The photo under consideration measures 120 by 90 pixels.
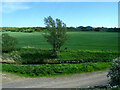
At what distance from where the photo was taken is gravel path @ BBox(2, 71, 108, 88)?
50.1 ft

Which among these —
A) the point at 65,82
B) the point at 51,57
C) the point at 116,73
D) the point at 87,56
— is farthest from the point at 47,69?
the point at 87,56

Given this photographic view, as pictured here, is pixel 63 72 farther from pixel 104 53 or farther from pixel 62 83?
pixel 104 53

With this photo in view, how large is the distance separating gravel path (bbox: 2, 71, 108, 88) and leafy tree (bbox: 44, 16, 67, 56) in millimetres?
10152

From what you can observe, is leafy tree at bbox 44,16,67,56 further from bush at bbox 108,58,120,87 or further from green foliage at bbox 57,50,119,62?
bush at bbox 108,58,120,87

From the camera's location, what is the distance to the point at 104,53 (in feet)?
97.2

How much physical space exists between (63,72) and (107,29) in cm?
3471

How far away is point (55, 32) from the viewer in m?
27.6

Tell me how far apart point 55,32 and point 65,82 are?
41.8ft

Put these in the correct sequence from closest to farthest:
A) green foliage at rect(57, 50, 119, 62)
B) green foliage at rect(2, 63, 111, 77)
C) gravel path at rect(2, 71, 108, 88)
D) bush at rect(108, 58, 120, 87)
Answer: bush at rect(108, 58, 120, 87) → gravel path at rect(2, 71, 108, 88) → green foliage at rect(2, 63, 111, 77) → green foliage at rect(57, 50, 119, 62)

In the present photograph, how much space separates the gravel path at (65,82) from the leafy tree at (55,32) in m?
10.2

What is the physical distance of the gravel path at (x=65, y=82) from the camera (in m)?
15.3

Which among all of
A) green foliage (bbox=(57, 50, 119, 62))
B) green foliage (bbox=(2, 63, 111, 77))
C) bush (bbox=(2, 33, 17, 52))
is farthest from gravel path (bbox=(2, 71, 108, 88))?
bush (bbox=(2, 33, 17, 52))

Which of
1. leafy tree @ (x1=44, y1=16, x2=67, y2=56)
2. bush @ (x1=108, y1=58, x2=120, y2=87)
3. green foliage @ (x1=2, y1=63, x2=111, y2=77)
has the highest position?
leafy tree @ (x1=44, y1=16, x2=67, y2=56)

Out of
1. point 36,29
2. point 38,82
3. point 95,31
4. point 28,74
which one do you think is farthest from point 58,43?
point 95,31
